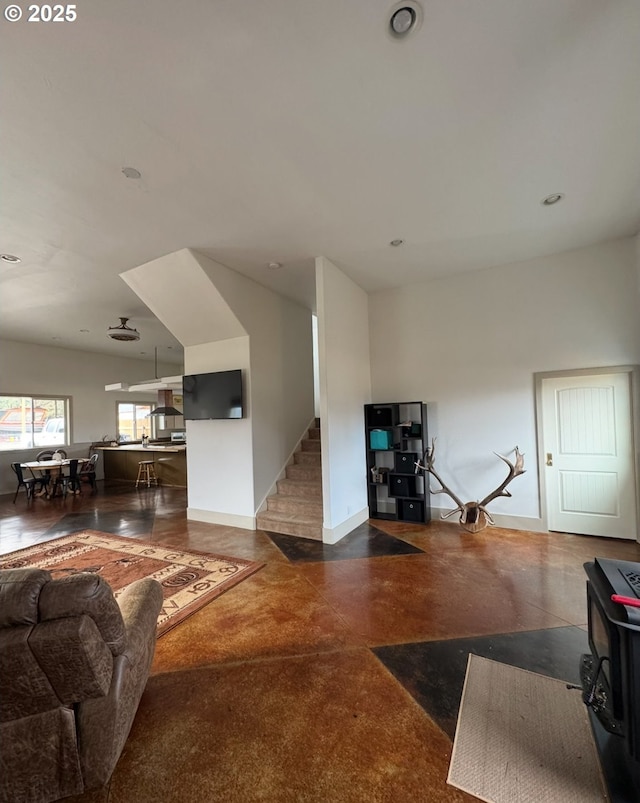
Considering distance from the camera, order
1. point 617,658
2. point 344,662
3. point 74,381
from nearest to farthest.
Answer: point 617,658
point 344,662
point 74,381

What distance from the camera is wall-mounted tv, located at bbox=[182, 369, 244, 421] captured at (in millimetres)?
4734

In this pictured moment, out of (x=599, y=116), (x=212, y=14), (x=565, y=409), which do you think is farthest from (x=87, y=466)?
(x=599, y=116)

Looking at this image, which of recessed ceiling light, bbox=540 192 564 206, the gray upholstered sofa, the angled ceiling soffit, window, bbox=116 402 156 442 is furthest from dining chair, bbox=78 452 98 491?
recessed ceiling light, bbox=540 192 564 206

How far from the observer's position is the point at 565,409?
13.9 ft

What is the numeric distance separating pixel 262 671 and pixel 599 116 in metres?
4.13

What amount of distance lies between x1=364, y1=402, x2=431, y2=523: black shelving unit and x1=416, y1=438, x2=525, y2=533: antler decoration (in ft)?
0.69

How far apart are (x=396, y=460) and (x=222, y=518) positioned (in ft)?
8.76

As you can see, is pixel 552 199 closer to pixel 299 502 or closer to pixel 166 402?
pixel 299 502

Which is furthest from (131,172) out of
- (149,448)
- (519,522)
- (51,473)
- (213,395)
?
(51,473)

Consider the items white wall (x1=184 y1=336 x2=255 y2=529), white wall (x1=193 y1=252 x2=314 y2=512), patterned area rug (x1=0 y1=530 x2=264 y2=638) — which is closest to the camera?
patterned area rug (x1=0 y1=530 x2=264 y2=638)

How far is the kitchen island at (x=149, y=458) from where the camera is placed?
7.89 meters

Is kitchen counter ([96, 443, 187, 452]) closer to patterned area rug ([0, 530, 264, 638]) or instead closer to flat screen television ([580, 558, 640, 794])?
patterned area rug ([0, 530, 264, 638])

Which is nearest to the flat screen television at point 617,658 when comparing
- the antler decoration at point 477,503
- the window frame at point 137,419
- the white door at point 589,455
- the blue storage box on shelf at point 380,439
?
the antler decoration at point 477,503

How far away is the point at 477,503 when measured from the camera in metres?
4.45
